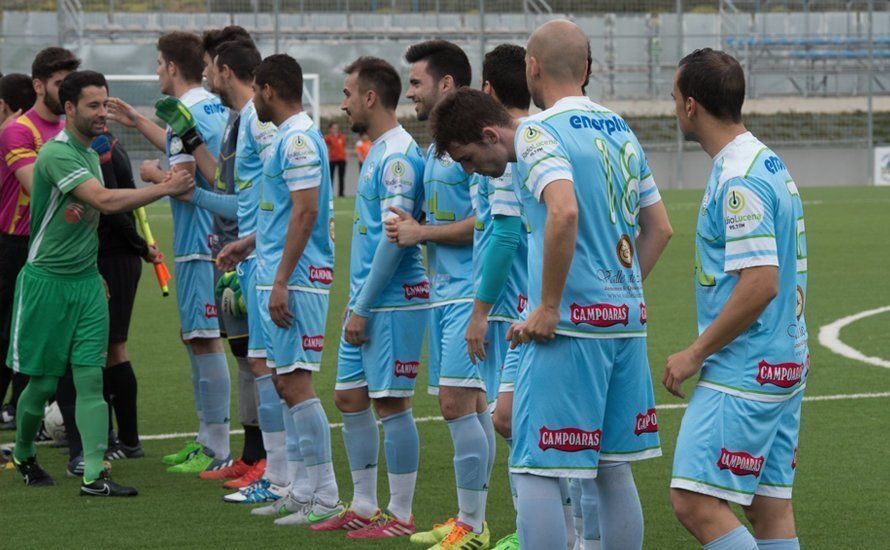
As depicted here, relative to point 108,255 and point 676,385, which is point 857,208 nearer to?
point 108,255

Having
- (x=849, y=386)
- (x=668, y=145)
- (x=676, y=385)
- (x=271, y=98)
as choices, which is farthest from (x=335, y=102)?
(x=676, y=385)

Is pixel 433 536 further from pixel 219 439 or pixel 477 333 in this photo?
pixel 219 439

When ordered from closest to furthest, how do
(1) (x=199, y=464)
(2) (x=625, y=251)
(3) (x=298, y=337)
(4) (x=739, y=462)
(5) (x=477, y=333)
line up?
(4) (x=739, y=462), (2) (x=625, y=251), (5) (x=477, y=333), (3) (x=298, y=337), (1) (x=199, y=464)

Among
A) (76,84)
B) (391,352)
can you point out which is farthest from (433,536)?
(76,84)

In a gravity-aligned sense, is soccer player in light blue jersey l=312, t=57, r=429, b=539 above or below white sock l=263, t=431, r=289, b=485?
above

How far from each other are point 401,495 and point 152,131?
282 centimetres

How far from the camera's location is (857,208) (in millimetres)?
25719

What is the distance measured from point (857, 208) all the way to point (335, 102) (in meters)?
13.7

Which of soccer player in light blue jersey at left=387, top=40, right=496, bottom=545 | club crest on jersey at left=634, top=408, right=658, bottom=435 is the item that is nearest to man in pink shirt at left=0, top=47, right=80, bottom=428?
soccer player in light blue jersey at left=387, top=40, right=496, bottom=545

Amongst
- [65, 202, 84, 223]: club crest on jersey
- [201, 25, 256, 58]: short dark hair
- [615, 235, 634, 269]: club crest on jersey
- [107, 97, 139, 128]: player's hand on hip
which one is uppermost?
[201, 25, 256, 58]: short dark hair

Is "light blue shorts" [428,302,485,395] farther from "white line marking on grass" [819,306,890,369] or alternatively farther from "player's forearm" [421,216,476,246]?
"white line marking on grass" [819,306,890,369]

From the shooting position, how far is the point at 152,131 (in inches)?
301

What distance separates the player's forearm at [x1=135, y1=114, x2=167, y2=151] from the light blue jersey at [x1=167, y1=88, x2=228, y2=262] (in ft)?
0.31

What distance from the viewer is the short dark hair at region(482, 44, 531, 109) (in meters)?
5.41
